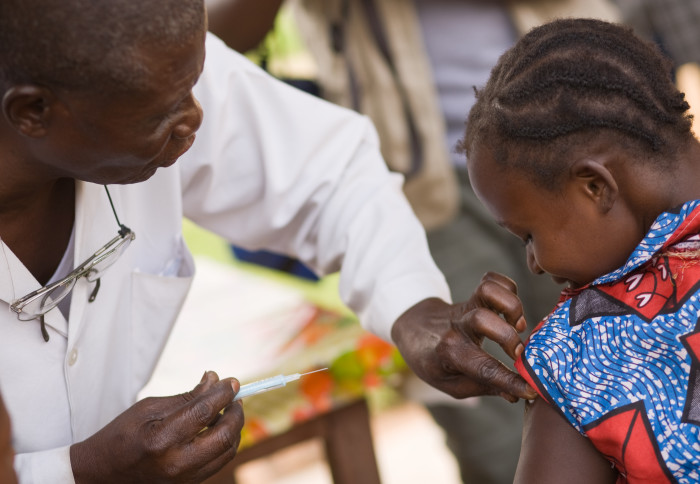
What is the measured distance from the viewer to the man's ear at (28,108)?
1095 millimetres

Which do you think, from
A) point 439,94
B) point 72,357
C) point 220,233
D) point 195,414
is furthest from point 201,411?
point 439,94

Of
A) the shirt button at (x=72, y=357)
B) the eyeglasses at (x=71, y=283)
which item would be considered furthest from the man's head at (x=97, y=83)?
the shirt button at (x=72, y=357)

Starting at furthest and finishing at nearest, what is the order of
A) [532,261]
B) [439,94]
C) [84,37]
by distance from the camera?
[439,94] < [532,261] < [84,37]

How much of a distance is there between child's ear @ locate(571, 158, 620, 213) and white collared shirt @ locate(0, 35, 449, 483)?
1.63 ft

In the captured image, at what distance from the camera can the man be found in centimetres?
109

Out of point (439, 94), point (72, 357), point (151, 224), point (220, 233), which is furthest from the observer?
point (439, 94)

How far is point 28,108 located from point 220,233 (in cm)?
→ 72

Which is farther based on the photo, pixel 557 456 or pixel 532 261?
pixel 532 261

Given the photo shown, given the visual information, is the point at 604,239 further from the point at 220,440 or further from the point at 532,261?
the point at 220,440

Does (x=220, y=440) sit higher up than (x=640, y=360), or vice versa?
(x=640, y=360)

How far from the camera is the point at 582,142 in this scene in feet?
3.69

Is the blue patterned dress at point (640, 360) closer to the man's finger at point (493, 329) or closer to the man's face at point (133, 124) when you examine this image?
the man's finger at point (493, 329)

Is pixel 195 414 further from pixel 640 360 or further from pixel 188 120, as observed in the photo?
pixel 640 360

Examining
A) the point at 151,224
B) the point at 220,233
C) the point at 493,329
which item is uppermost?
the point at 493,329
